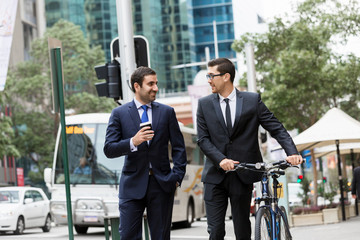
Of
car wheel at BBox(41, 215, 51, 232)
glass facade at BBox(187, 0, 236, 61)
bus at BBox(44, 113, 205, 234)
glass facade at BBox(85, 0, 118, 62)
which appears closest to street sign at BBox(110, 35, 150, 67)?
bus at BBox(44, 113, 205, 234)

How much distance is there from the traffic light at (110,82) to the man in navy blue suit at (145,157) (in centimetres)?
602

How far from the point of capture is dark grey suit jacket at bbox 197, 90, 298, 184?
742cm

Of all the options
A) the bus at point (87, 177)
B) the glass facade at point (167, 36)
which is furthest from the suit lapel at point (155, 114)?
the glass facade at point (167, 36)

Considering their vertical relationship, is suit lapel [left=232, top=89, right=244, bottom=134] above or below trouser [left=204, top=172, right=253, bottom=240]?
above

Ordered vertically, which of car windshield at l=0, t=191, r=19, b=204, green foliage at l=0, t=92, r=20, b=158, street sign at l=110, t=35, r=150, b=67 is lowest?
car windshield at l=0, t=191, r=19, b=204

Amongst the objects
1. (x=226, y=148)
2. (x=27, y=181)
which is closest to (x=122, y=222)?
(x=226, y=148)

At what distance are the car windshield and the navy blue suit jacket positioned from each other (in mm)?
20814

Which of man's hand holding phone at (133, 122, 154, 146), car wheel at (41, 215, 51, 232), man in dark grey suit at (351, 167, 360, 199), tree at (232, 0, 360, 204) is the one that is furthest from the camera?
tree at (232, 0, 360, 204)

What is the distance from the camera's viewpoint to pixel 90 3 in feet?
314

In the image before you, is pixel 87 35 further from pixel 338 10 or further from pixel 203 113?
pixel 203 113

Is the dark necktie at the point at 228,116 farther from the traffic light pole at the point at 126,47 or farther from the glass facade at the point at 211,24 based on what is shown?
the glass facade at the point at 211,24

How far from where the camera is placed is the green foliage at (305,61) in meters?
33.9

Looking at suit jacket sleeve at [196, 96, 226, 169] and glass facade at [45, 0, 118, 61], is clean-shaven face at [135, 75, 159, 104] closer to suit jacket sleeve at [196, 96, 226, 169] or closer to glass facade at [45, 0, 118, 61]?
suit jacket sleeve at [196, 96, 226, 169]

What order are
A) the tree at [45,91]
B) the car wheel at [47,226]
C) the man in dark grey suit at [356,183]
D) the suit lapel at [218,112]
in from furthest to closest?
the tree at [45,91] → the car wheel at [47,226] → the man in dark grey suit at [356,183] → the suit lapel at [218,112]
